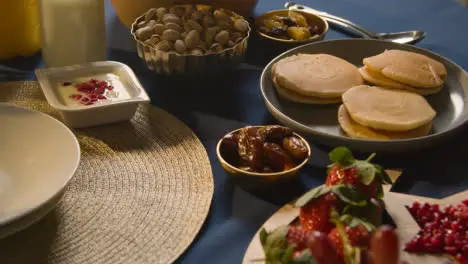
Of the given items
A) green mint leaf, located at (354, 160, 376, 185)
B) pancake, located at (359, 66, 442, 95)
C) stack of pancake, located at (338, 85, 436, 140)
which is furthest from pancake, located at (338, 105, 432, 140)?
green mint leaf, located at (354, 160, 376, 185)

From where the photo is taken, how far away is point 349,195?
75 centimetres

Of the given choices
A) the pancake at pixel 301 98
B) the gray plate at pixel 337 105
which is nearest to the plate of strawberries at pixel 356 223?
the gray plate at pixel 337 105

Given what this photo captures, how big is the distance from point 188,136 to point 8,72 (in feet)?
1.48

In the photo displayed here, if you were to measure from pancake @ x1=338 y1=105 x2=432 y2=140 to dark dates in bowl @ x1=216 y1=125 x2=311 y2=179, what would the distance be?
0.31ft

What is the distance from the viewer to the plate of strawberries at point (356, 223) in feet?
2.15

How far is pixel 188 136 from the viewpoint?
1063 millimetres

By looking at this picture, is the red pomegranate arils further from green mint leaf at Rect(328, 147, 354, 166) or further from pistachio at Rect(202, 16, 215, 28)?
pistachio at Rect(202, 16, 215, 28)

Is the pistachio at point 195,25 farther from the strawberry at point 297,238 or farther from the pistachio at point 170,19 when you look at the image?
the strawberry at point 297,238

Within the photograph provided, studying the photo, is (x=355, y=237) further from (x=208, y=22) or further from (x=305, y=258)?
(x=208, y=22)

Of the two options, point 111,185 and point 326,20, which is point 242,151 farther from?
point 326,20

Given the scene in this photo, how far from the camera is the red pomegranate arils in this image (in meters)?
0.77

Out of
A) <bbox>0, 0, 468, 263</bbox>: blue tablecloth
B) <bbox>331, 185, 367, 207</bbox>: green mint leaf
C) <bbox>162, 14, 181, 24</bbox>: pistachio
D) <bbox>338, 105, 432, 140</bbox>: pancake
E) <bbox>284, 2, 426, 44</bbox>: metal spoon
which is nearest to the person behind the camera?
<bbox>331, 185, 367, 207</bbox>: green mint leaf

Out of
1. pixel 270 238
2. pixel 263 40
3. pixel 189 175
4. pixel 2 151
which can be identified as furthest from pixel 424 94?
pixel 2 151

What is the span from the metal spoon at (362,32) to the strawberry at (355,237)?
80 cm
